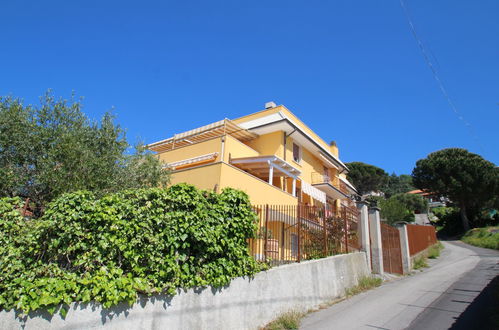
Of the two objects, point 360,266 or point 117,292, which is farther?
point 360,266

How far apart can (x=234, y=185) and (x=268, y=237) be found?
6315 millimetres

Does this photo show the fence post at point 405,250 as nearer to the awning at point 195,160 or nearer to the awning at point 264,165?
the awning at point 264,165

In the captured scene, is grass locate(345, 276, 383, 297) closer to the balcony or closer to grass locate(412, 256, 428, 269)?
grass locate(412, 256, 428, 269)

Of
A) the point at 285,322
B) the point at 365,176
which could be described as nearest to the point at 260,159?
the point at 285,322

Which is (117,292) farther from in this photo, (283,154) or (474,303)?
(283,154)

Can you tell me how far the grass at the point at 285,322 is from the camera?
7562 mm

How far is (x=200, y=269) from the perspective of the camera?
671 cm

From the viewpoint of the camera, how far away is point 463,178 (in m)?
42.8

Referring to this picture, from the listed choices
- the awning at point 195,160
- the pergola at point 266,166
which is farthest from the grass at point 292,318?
the awning at point 195,160

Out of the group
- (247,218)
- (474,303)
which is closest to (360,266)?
(474,303)

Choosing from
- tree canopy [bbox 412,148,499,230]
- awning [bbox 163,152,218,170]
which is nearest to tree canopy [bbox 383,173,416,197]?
tree canopy [bbox 412,148,499,230]

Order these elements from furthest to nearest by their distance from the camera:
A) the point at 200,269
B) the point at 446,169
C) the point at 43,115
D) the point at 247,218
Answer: the point at 446,169 < the point at 43,115 < the point at 247,218 < the point at 200,269

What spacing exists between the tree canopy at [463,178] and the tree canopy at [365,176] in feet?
27.1

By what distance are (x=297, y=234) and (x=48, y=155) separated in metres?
7.71
